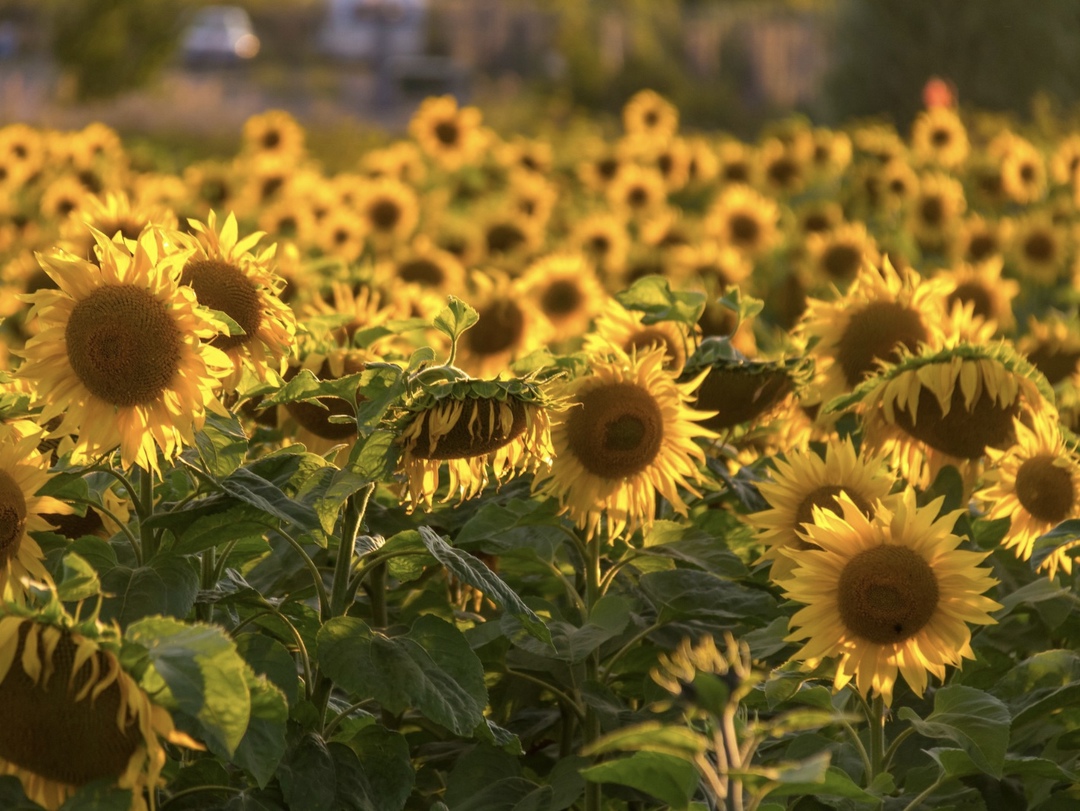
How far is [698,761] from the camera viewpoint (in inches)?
65.3

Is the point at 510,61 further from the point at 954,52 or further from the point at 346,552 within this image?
the point at 346,552

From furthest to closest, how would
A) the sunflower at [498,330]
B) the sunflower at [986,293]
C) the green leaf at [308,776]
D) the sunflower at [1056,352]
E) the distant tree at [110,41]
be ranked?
the distant tree at [110,41]
the sunflower at [986,293]
the sunflower at [498,330]
the sunflower at [1056,352]
the green leaf at [308,776]

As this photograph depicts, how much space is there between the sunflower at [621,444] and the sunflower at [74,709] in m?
1.03

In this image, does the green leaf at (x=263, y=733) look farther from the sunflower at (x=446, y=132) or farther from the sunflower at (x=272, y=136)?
the sunflower at (x=446, y=132)

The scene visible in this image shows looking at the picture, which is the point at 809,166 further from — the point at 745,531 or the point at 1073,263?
the point at 745,531

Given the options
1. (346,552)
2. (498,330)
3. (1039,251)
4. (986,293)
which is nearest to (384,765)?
(346,552)

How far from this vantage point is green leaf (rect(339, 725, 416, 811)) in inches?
89.0

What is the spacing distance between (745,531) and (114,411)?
1377 mm

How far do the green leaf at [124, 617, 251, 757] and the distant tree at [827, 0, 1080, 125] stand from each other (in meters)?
17.2

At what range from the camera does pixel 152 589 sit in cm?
219

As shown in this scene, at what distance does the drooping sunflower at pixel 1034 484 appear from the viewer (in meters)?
2.93

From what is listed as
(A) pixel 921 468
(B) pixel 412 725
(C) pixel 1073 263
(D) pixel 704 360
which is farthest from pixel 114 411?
(C) pixel 1073 263

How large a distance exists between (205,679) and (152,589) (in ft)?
1.53

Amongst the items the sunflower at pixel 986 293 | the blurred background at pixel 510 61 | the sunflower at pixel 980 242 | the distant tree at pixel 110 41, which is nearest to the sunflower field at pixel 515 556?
the sunflower at pixel 986 293
